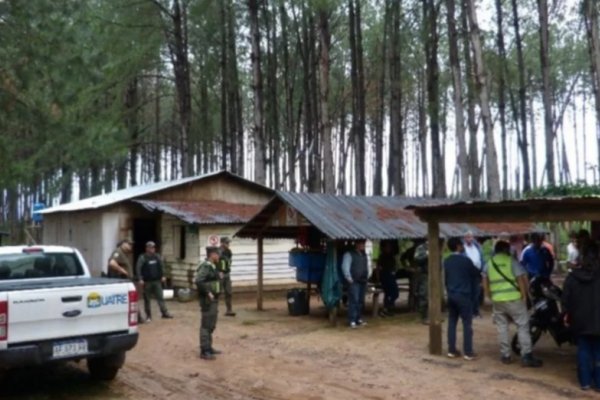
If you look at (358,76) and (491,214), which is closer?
(491,214)

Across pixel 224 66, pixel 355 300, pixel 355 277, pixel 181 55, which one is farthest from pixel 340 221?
pixel 181 55

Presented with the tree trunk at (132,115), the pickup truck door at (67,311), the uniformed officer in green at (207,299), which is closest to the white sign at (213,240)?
the uniformed officer in green at (207,299)

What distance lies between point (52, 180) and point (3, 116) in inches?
786

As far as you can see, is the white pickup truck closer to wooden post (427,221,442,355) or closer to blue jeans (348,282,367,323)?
wooden post (427,221,442,355)

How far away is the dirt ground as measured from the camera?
7.89m

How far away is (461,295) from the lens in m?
9.89

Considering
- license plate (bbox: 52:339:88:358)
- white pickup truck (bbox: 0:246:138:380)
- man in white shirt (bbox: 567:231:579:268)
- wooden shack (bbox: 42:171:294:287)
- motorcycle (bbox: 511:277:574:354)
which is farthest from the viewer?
wooden shack (bbox: 42:171:294:287)

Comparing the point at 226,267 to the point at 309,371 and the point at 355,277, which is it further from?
the point at 309,371

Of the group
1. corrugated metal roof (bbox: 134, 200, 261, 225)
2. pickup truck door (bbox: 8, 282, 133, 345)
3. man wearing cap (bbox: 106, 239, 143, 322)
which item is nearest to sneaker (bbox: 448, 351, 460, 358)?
pickup truck door (bbox: 8, 282, 133, 345)

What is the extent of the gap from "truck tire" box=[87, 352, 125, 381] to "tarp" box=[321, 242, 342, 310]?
19.0ft

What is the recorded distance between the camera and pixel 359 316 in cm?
1359

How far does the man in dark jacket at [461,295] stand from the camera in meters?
9.90

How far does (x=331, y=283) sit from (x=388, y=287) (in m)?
2.51

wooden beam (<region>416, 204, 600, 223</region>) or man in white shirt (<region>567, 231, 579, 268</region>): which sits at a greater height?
wooden beam (<region>416, 204, 600, 223</region>)
